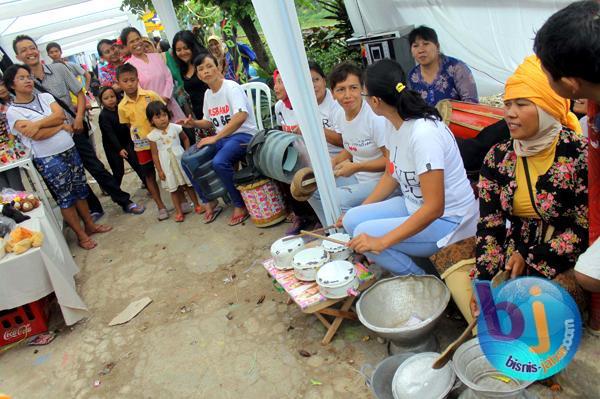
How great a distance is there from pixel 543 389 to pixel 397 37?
500 centimetres

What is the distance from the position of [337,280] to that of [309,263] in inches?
10.8

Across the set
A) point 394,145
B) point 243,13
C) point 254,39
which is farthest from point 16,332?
point 254,39

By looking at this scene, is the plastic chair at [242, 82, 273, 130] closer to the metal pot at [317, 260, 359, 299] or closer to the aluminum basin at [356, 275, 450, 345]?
the metal pot at [317, 260, 359, 299]

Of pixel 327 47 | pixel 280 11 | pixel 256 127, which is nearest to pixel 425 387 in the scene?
pixel 280 11

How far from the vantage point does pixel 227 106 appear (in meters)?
4.59

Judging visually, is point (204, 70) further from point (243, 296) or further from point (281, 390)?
point (281, 390)

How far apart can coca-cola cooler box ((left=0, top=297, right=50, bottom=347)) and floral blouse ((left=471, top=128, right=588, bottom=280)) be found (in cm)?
320

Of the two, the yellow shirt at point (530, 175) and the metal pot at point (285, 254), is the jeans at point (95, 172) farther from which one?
the yellow shirt at point (530, 175)

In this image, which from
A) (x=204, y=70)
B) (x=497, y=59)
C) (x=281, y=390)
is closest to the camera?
(x=281, y=390)

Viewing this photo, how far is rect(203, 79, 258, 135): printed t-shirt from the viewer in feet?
14.9

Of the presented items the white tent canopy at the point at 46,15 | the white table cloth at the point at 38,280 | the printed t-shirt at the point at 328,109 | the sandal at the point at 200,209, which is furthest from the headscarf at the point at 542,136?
the white tent canopy at the point at 46,15

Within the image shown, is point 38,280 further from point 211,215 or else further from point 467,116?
point 467,116

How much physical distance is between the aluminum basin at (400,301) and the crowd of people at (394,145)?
16 cm

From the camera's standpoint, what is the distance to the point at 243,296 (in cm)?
351
